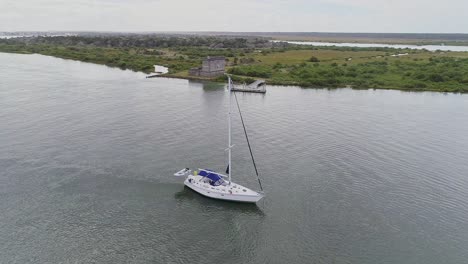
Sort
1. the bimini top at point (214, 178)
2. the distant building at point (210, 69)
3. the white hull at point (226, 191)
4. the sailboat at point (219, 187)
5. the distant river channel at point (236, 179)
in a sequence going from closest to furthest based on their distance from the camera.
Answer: the distant river channel at point (236, 179), the white hull at point (226, 191), the sailboat at point (219, 187), the bimini top at point (214, 178), the distant building at point (210, 69)

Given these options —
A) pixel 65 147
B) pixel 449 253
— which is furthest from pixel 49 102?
pixel 449 253

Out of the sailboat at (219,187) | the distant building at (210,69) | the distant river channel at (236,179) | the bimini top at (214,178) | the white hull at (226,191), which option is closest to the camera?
the distant river channel at (236,179)

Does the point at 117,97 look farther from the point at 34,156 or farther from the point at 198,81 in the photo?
the point at 34,156

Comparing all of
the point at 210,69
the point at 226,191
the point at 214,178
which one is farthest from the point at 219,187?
the point at 210,69

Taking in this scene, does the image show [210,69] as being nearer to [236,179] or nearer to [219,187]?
[236,179]

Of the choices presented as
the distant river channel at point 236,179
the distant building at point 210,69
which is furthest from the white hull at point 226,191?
the distant building at point 210,69

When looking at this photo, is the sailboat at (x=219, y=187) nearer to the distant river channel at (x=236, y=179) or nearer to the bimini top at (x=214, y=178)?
the bimini top at (x=214, y=178)
